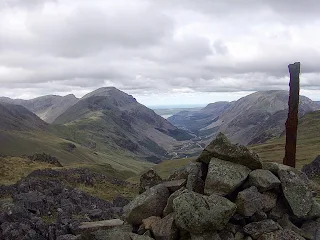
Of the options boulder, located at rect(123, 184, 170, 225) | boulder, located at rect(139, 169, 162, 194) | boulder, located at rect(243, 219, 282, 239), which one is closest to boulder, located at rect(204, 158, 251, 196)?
boulder, located at rect(243, 219, 282, 239)

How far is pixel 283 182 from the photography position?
61.5ft

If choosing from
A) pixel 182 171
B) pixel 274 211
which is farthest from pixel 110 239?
pixel 274 211

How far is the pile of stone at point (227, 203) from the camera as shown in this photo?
1658 centimetres

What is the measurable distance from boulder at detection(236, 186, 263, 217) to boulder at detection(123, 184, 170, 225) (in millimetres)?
3997

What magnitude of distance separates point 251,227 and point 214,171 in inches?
Answer: 125

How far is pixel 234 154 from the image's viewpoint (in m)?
19.5

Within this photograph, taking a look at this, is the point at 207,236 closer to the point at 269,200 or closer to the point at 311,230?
the point at 269,200

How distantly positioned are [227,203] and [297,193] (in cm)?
404

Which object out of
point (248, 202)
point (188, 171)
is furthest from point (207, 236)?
point (188, 171)

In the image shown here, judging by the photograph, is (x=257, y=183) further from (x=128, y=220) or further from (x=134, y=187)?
(x=134, y=187)

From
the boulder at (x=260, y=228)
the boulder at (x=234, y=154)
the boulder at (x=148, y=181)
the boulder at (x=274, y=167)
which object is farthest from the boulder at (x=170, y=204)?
the boulder at (x=148, y=181)

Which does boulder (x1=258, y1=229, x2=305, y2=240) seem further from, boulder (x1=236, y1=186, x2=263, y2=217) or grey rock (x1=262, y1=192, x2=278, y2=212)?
grey rock (x1=262, y1=192, x2=278, y2=212)

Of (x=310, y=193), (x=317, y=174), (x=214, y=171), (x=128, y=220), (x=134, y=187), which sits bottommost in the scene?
(x=134, y=187)

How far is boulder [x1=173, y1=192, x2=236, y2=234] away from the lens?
16266mm
